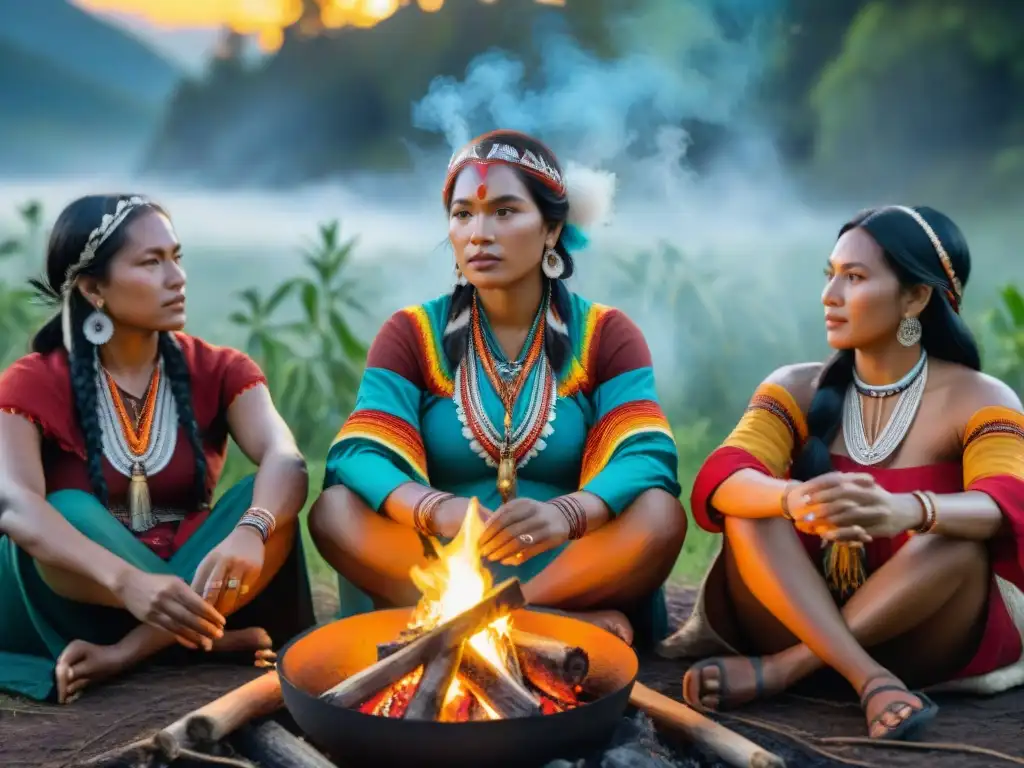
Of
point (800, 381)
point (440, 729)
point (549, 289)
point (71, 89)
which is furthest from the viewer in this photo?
point (71, 89)

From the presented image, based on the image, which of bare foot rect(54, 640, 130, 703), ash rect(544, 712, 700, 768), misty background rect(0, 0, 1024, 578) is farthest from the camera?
misty background rect(0, 0, 1024, 578)

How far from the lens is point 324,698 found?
7.73 ft

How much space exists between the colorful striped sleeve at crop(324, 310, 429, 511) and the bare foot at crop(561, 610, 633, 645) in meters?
0.61

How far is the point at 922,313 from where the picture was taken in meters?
3.04

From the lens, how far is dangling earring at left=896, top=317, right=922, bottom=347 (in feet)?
9.80

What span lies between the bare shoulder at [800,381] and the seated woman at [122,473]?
146 centimetres

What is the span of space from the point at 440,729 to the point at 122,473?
1.55 metres

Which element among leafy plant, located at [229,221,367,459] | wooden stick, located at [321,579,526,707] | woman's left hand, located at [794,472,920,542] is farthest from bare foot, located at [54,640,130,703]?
leafy plant, located at [229,221,367,459]

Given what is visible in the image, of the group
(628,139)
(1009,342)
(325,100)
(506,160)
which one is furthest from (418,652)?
(325,100)

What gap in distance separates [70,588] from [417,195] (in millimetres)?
4667

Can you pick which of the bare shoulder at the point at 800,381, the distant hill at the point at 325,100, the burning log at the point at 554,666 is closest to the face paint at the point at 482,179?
the bare shoulder at the point at 800,381

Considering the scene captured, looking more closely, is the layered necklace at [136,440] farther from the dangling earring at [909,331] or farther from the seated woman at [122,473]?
the dangling earring at [909,331]

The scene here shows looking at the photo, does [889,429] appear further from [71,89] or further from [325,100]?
[71,89]

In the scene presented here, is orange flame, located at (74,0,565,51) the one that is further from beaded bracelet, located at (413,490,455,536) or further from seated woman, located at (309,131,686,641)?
beaded bracelet, located at (413,490,455,536)
